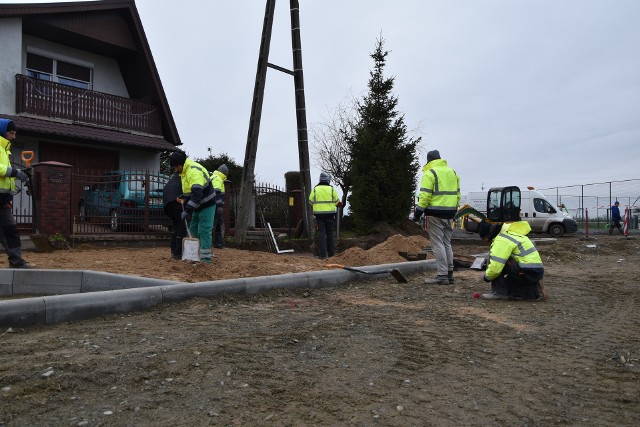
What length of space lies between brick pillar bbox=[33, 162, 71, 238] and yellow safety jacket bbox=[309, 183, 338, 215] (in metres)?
4.84

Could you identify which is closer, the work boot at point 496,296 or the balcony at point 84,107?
the work boot at point 496,296

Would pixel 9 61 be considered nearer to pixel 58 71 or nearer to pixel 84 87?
Answer: pixel 58 71

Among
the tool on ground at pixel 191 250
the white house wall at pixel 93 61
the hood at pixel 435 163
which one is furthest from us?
the white house wall at pixel 93 61

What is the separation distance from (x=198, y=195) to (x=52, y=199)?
4292 mm

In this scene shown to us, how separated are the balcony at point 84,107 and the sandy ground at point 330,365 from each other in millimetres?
12251

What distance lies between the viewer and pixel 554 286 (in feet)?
25.1

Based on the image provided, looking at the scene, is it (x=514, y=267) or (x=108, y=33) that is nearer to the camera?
(x=514, y=267)

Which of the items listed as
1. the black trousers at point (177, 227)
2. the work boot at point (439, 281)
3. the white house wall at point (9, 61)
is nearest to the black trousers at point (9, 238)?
the black trousers at point (177, 227)

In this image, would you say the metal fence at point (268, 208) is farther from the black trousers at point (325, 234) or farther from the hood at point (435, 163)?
the hood at point (435, 163)

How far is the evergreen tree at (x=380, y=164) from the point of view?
17.5 metres

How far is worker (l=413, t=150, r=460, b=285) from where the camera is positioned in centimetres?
761

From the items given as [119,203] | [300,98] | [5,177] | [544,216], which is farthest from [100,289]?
[544,216]

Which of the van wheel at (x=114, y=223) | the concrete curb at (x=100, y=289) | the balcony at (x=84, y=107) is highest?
the balcony at (x=84, y=107)

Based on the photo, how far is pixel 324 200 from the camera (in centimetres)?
1032
